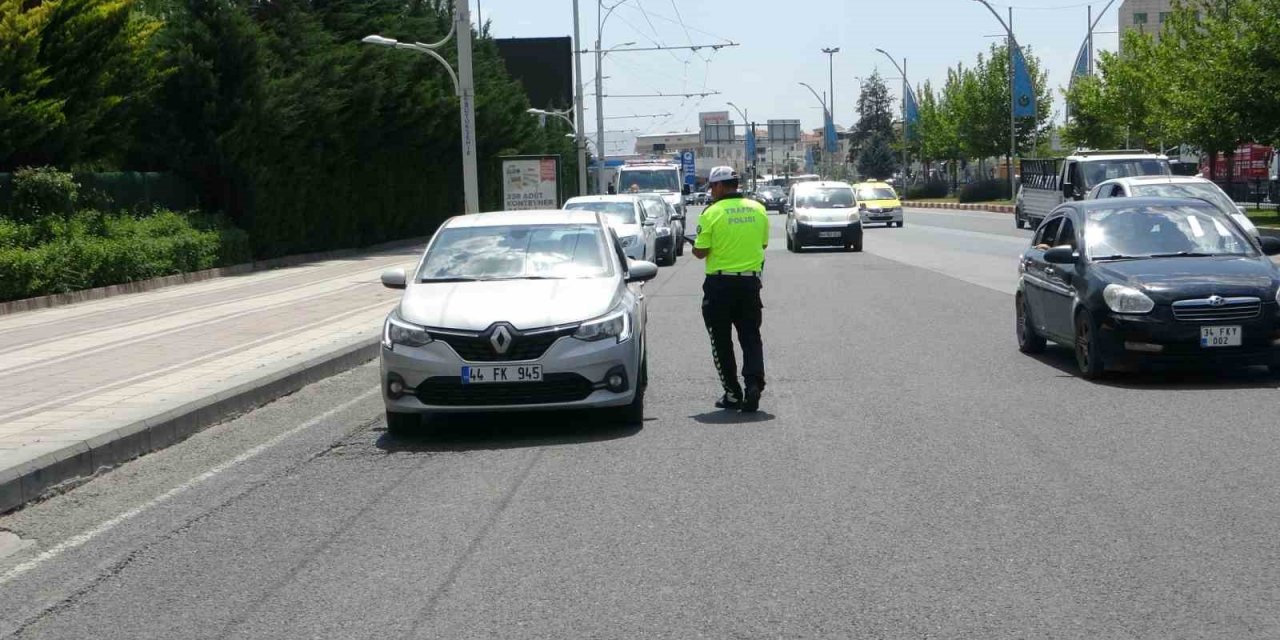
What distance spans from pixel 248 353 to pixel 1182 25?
50251mm

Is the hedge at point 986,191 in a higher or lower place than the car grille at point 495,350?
lower

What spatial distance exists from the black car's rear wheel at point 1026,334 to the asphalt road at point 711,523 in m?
1.95

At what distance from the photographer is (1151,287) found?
1162 centimetres

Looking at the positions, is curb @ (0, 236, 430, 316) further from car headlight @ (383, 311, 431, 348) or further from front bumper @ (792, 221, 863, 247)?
car headlight @ (383, 311, 431, 348)

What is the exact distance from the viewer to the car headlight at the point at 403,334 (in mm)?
Result: 9906

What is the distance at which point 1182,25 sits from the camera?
2283 inches

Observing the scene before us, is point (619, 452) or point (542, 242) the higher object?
point (542, 242)

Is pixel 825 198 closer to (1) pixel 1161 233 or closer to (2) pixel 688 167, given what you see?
(1) pixel 1161 233

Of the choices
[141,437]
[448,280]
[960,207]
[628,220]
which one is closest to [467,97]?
[628,220]

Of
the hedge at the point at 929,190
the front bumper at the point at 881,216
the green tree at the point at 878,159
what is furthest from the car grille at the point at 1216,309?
the green tree at the point at 878,159

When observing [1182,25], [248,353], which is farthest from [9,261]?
[1182,25]

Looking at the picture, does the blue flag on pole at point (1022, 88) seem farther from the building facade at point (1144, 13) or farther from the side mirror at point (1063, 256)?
the building facade at point (1144, 13)

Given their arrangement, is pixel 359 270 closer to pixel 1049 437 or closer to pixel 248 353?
pixel 248 353

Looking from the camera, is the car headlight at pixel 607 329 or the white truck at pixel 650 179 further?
the white truck at pixel 650 179
